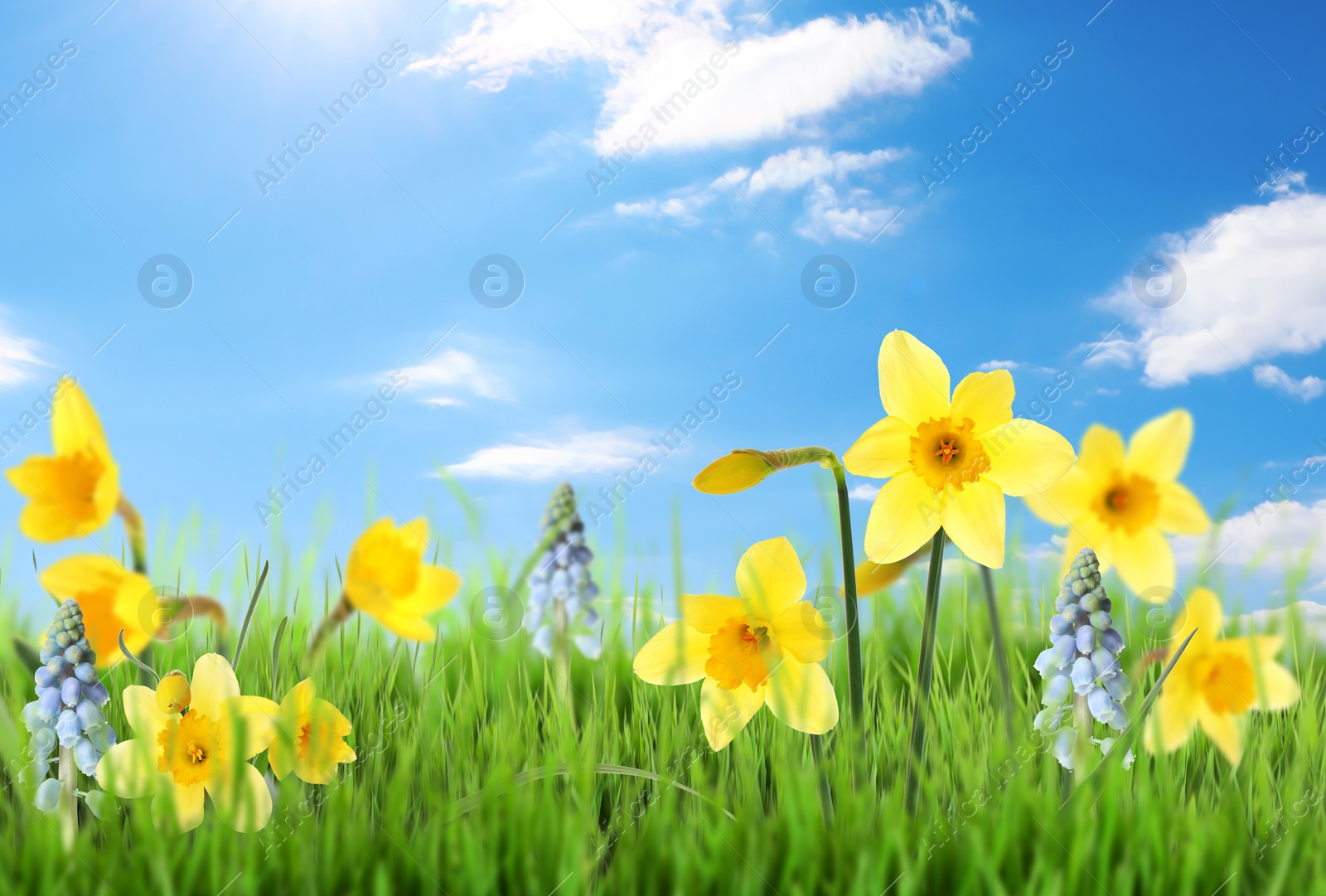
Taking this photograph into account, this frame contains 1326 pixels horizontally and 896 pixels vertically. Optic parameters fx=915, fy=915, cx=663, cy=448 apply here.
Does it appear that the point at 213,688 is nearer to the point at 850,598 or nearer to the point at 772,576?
the point at 772,576

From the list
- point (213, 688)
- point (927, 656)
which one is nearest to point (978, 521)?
point (927, 656)

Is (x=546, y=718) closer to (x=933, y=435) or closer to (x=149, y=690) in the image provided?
(x=149, y=690)

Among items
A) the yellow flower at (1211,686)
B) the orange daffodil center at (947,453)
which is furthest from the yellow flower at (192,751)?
the yellow flower at (1211,686)

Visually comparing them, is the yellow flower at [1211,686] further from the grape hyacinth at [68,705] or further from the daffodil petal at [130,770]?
the grape hyacinth at [68,705]

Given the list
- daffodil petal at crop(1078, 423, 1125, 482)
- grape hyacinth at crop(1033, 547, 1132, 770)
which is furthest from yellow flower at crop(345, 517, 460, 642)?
daffodil petal at crop(1078, 423, 1125, 482)

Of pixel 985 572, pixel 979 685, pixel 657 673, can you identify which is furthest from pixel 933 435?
pixel 979 685

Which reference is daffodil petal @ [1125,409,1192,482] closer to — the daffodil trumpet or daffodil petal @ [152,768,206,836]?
the daffodil trumpet
